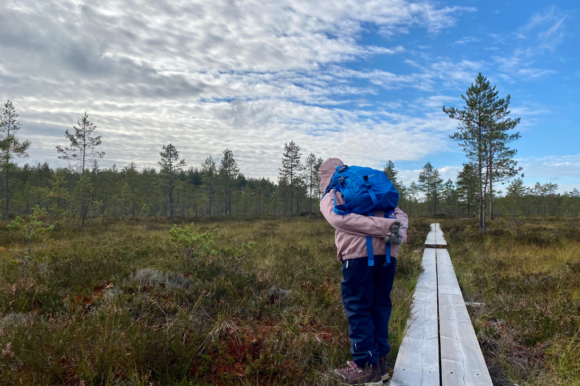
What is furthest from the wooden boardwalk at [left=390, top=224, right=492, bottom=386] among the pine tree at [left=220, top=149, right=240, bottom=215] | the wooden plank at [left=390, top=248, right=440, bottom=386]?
the pine tree at [left=220, top=149, right=240, bottom=215]

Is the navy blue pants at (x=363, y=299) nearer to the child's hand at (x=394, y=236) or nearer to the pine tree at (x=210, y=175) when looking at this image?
the child's hand at (x=394, y=236)

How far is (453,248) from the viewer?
30.9ft

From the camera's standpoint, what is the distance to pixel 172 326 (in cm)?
278

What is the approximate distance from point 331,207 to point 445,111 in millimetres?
18225

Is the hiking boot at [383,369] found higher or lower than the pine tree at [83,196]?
lower

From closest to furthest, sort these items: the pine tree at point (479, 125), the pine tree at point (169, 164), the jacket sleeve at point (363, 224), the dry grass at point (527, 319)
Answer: the jacket sleeve at point (363, 224) → the dry grass at point (527, 319) → the pine tree at point (479, 125) → the pine tree at point (169, 164)

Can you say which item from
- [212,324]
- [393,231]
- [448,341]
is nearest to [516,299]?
[448,341]

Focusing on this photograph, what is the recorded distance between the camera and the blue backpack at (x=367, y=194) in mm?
2270

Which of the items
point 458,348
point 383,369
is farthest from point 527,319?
point 383,369

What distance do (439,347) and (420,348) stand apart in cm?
19

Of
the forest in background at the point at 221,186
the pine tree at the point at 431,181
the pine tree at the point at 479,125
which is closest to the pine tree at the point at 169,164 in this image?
the forest in background at the point at 221,186

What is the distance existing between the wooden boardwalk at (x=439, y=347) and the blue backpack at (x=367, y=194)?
958 millimetres

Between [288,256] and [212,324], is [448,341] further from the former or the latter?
[288,256]

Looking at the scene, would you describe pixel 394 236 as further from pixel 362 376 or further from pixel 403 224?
pixel 362 376
